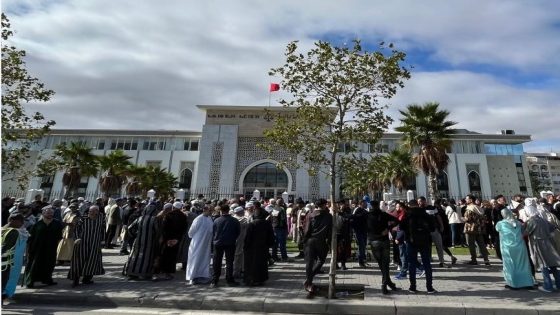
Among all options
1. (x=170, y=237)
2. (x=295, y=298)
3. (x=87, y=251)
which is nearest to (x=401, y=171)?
(x=170, y=237)

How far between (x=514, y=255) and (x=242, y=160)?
3603 cm

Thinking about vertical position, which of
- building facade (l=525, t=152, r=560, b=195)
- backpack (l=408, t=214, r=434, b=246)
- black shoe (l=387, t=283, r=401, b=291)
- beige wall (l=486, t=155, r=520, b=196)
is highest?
building facade (l=525, t=152, r=560, b=195)

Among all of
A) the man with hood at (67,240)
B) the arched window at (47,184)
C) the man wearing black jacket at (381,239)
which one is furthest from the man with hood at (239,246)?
the arched window at (47,184)

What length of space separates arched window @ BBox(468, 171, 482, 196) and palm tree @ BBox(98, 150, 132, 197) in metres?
40.7

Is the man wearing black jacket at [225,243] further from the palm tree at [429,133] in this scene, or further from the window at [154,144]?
the window at [154,144]

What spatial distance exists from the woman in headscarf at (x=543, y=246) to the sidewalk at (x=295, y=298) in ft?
1.67

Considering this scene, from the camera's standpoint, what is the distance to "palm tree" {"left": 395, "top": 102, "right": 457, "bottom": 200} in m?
21.7

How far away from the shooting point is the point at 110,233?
42.7ft

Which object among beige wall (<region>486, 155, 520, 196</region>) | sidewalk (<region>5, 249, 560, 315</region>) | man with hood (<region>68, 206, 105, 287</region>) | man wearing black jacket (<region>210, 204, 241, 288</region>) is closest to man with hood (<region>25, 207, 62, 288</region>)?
sidewalk (<region>5, 249, 560, 315</region>)

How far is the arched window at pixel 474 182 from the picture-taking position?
44.2m

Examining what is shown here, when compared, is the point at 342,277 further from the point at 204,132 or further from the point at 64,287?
the point at 204,132

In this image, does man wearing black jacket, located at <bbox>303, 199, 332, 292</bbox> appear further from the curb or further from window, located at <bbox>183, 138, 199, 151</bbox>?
window, located at <bbox>183, 138, 199, 151</bbox>

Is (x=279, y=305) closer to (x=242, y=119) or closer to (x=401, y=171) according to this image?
(x=401, y=171)

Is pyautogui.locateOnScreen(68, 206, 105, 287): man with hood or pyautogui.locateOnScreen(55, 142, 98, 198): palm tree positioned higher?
pyautogui.locateOnScreen(55, 142, 98, 198): palm tree
